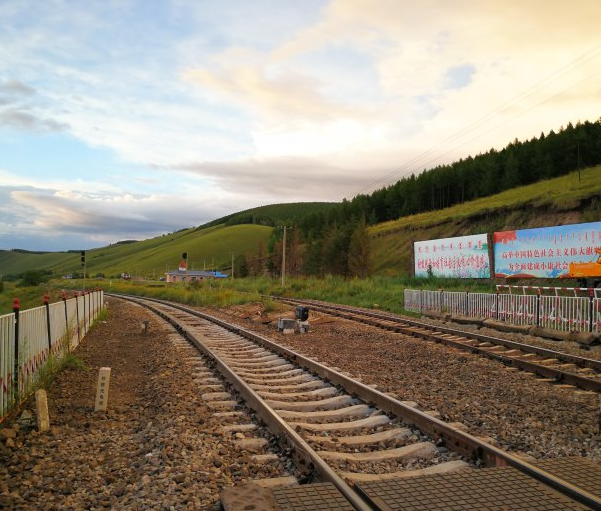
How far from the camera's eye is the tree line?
71500mm

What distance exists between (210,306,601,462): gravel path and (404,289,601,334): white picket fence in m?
5.13

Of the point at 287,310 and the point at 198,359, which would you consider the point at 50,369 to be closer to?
the point at 198,359

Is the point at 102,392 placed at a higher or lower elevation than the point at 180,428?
higher

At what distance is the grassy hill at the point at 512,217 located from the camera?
147ft

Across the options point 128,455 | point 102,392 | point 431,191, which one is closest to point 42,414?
point 102,392

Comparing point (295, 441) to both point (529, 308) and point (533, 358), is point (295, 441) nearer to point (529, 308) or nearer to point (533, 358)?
point (533, 358)

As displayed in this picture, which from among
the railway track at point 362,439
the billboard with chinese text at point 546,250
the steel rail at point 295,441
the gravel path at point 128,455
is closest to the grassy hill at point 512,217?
the billboard with chinese text at point 546,250

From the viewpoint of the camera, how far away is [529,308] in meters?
17.2

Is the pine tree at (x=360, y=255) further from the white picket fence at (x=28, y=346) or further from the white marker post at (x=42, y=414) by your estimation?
the white marker post at (x=42, y=414)

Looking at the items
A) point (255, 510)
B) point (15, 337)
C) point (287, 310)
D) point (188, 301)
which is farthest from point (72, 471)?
Result: point (188, 301)

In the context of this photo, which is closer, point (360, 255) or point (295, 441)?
point (295, 441)

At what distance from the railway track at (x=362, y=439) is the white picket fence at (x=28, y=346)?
315 centimetres

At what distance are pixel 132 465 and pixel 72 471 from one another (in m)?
0.54

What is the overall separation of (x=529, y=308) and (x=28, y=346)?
48.7 feet
